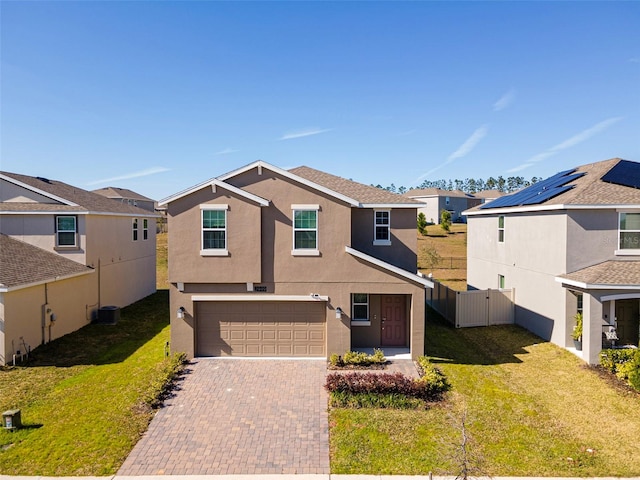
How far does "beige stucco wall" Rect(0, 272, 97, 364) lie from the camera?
13.9m

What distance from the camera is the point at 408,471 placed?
823 centimetres

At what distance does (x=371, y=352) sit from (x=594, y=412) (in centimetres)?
716

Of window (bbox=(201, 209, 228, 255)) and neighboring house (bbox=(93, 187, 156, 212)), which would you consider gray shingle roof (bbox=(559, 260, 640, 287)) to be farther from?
neighboring house (bbox=(93, 187, 156, 212))

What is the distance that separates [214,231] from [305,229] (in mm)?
3412

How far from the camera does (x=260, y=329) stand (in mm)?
14828

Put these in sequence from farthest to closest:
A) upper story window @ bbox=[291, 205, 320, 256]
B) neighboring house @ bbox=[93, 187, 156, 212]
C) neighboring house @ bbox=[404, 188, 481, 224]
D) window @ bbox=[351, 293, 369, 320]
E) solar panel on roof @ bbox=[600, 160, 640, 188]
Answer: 1. neighboring house @ bbox=[404, 188, 481, 224]
2. neighboring house @ bbox=[93, 187, 156, 212]
3. solar panel on roof @ bbox=[600, 160, 640, 188]
4. window @ bbox=[351, 293, 369, 320]
5. upper story window @ bbox=[291, 205, 320, 256]

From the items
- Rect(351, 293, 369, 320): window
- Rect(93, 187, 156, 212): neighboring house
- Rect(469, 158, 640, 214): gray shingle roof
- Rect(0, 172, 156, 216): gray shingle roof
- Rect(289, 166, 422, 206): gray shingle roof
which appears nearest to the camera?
Rect(469, 158, 640, 214): gray shingle roof

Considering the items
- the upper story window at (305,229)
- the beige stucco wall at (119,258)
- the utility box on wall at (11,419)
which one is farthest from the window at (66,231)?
the upper story window at (305,229)

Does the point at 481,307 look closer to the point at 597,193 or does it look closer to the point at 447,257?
the point at 597,193

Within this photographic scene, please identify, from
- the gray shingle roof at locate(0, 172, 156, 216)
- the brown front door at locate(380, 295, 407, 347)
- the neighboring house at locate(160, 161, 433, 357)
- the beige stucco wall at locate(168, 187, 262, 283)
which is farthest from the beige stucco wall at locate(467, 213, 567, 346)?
the gray shingle roof at locate(0, 172, 156, 216)

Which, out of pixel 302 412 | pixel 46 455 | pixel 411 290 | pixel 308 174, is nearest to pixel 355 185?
pixel 308 174

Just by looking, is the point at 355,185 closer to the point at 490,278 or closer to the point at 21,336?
the point at 490,278

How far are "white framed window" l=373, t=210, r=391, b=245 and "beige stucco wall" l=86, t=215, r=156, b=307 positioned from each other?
14.6 metres

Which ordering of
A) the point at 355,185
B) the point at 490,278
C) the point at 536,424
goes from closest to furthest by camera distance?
the point at 536,424 < the point at 355,185 < the point at 490,278
